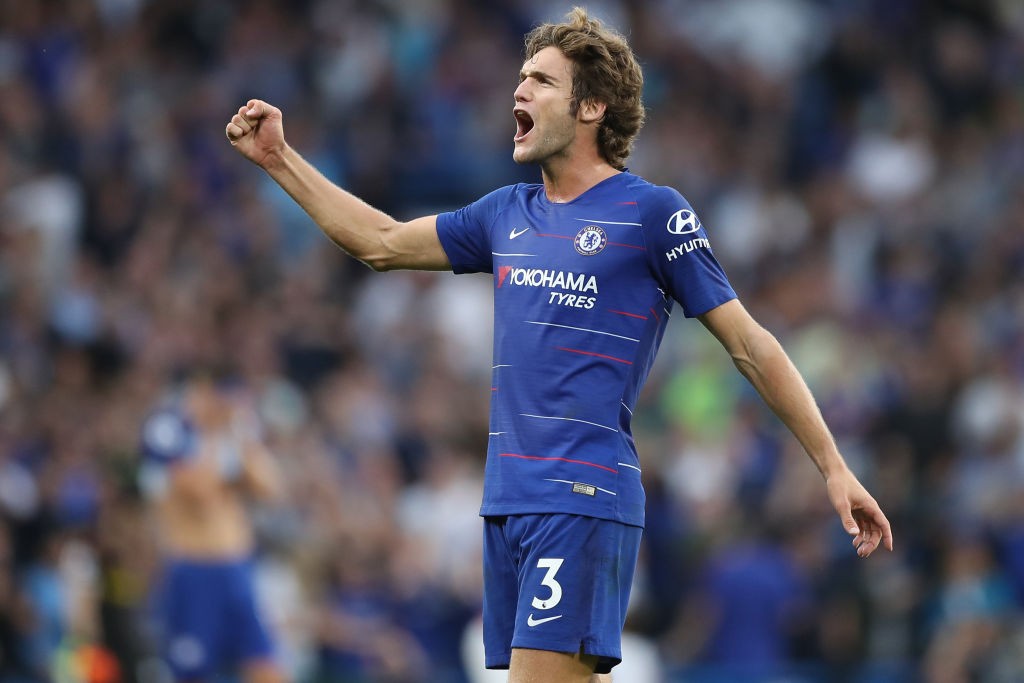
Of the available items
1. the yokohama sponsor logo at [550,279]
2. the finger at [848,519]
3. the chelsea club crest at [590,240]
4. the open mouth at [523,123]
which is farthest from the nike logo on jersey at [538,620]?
the open mouth at [523,123]

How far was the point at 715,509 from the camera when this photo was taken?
1245 cm

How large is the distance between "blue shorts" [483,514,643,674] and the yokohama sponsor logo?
732mm

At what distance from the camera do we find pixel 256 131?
18.5ft

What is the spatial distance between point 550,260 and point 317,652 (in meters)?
6.67

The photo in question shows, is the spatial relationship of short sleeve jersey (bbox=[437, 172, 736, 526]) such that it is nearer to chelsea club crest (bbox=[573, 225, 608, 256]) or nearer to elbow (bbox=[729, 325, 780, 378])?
chelsea club crest (bbox=[573, 225, 608, 256])

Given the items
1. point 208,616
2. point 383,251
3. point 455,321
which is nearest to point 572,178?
point 383,251

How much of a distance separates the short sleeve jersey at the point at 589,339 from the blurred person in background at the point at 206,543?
5530mm

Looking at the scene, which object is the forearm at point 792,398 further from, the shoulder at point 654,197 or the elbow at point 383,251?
the elbow at point 383,251

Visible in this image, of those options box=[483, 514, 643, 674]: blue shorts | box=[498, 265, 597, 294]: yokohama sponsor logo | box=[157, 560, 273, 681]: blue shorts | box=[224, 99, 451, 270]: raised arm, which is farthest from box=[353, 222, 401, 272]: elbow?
box=[157, 560, 273, 681]: blue shorts

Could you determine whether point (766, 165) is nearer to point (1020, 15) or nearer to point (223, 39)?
point (1020, 15)

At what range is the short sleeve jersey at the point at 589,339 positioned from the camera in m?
5.16

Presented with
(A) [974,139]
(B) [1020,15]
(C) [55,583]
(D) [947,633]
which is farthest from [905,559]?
(B) [1020,15]

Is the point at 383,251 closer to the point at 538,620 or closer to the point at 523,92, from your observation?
the point at 523,92

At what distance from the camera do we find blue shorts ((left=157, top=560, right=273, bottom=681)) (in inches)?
414
